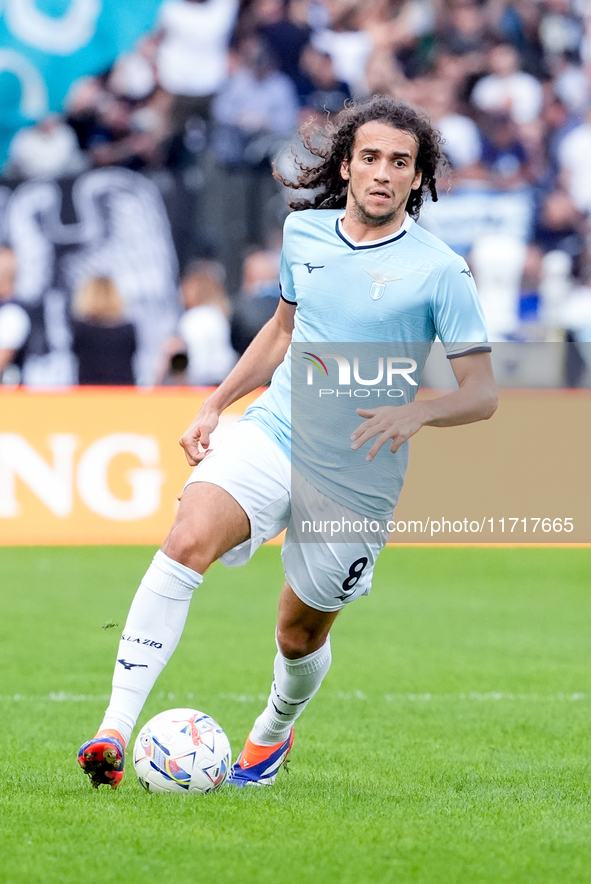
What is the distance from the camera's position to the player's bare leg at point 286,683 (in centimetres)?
442

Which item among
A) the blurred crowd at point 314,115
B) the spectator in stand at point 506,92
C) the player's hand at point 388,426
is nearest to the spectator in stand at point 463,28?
the blurred crowd at point 314,115

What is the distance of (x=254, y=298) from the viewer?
12.9 meters

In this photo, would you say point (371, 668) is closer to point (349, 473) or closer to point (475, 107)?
point (349, 473)

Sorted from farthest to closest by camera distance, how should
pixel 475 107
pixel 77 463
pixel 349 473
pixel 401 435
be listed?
pixel 475 107, pixel 77 463, pixel 349 473, pixel 401 435

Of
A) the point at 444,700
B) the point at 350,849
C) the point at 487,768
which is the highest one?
the point at 350,849

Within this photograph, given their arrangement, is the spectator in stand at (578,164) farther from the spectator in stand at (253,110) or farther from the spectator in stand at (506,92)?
the spectator in stand at (253,110)

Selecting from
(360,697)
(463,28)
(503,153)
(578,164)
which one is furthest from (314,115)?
(360,697)

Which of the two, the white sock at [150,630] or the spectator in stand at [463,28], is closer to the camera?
the white sock at [150,630]

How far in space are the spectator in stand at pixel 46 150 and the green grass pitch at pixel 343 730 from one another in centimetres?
480

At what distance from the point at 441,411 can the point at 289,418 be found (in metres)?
0.65

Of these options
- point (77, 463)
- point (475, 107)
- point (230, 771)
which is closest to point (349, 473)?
point (230, 771)

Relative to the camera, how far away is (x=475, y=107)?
582 inches

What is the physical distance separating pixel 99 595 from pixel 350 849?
20.0 feet

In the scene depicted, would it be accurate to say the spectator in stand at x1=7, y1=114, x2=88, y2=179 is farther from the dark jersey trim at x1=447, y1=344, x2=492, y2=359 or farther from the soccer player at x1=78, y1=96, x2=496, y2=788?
the dark jersey trim at x1=447, y1=344, x2=492, y2=359
